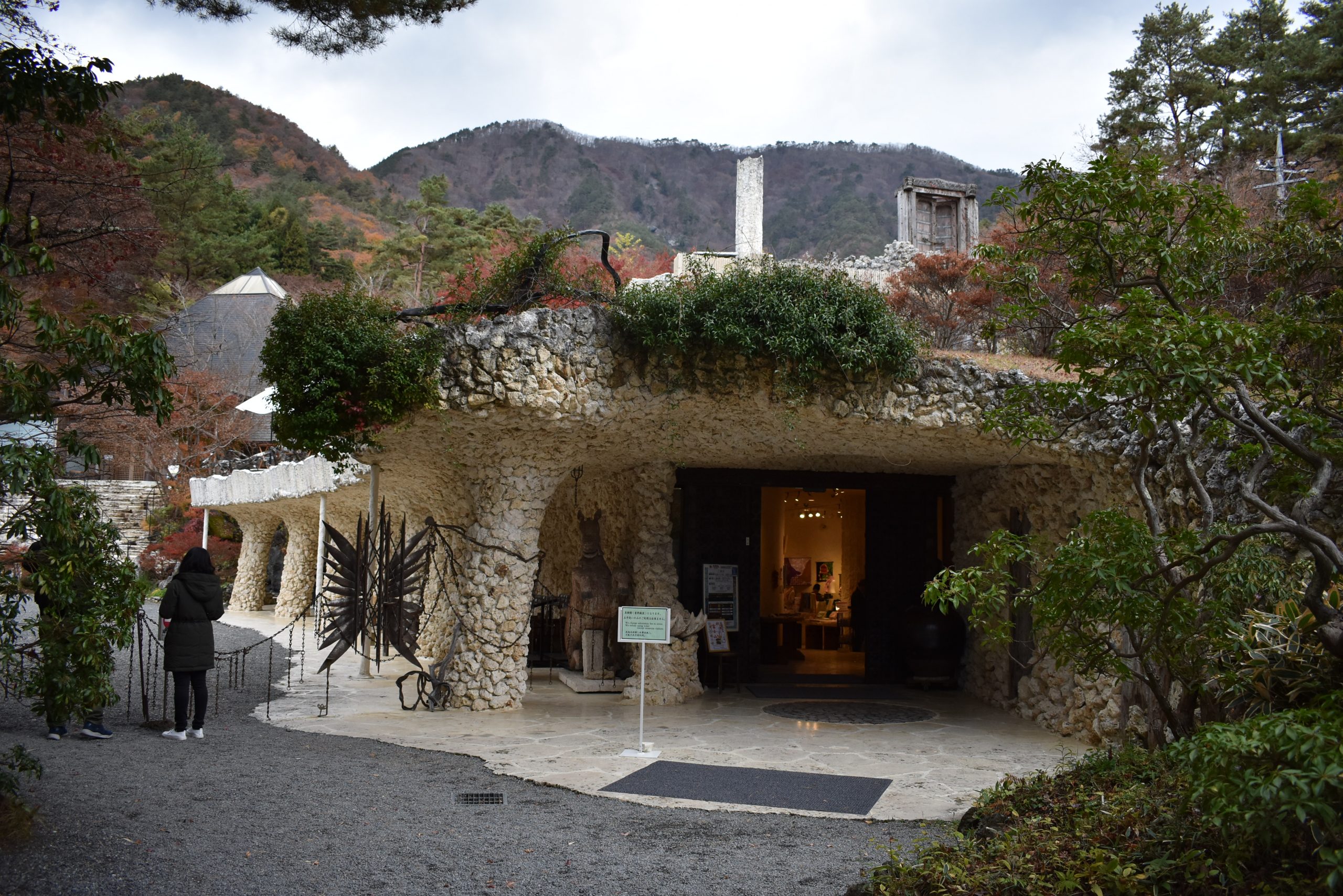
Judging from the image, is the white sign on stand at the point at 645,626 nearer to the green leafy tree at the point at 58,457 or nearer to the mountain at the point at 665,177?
the green leafy tree at the point at 58,457

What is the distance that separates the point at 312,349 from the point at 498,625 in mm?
3515

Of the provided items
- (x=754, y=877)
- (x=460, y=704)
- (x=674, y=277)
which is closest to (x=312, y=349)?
(x=674, y=277)

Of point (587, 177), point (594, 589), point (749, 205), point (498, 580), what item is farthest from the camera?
point (587, 177)

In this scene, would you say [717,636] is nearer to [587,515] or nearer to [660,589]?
[660,589]

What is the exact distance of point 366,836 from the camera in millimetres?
5547

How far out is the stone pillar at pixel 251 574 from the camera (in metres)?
24.5

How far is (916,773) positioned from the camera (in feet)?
25.7

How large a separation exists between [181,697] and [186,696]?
136mm

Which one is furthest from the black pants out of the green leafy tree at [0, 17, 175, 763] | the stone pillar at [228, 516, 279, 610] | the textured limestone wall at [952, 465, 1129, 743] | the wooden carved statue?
the stone pillar at [228, 516, 279, 610]

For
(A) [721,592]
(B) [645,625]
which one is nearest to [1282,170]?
(A) [721,592]

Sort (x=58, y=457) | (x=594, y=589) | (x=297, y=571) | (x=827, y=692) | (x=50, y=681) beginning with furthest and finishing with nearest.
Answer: (x=297, y=571) → (x=827, y=692) → (x=594, y=589) → (x=50, y=681) → (x=58, y=457)

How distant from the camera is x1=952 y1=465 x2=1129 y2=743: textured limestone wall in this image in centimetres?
931

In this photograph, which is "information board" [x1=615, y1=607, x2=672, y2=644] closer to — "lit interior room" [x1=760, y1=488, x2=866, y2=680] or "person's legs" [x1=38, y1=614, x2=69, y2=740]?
"person's legs" [x1=38, y1=614, x2=69, y2=740]

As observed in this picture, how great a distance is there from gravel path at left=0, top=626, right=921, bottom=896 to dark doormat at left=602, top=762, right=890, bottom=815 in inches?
15.7
